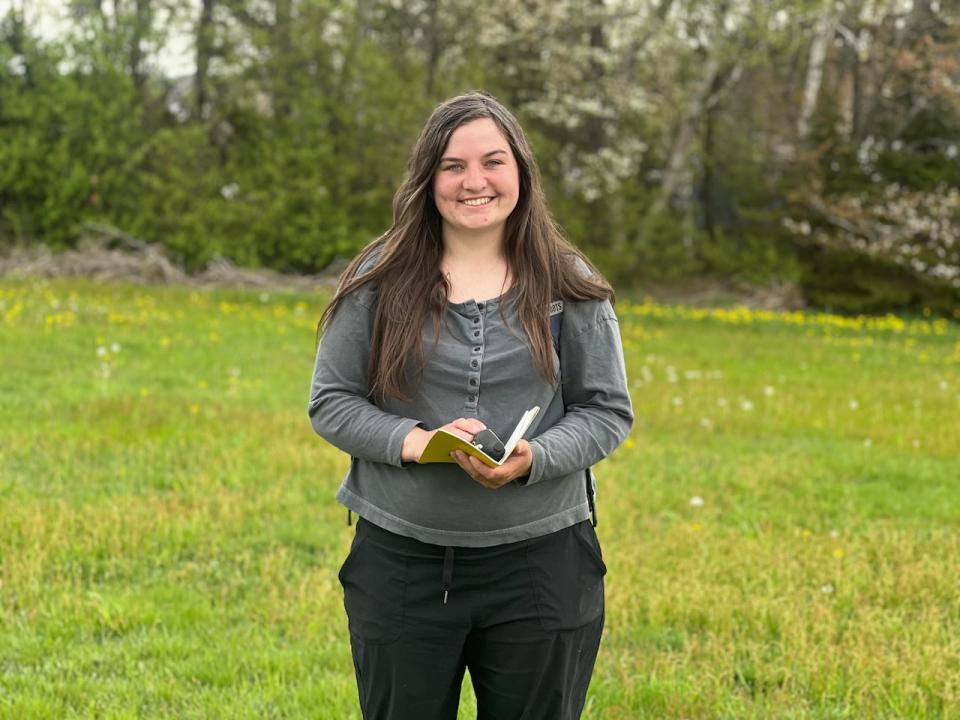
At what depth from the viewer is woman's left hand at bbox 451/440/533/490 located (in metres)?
2.22

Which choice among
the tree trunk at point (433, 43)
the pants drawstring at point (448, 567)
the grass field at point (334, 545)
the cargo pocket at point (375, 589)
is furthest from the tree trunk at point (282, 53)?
the pants drawstring at point (448, 567)

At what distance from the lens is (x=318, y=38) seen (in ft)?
67.2

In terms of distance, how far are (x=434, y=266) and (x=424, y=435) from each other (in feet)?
1.45

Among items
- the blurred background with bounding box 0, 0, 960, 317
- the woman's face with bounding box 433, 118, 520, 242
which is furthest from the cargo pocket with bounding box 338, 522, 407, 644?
the blurred background with bounding box 0, 0, 960, 317

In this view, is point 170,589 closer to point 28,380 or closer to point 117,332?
point 28,380

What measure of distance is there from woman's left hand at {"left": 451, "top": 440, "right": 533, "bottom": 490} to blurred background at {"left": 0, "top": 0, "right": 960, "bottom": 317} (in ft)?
57.3

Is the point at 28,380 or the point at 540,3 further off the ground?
the point at 540,3

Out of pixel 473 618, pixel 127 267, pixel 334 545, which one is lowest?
pixel 127 267

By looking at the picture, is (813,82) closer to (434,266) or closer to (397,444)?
(434,266)

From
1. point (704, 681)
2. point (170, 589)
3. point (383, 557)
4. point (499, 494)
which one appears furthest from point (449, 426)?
point (170, 589)

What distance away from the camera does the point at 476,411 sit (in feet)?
7.93

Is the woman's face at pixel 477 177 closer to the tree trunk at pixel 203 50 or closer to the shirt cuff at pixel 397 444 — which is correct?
the shirt cuff at pixel 397 444

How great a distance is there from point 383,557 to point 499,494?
12.2 inches

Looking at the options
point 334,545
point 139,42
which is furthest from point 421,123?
point 334,545
